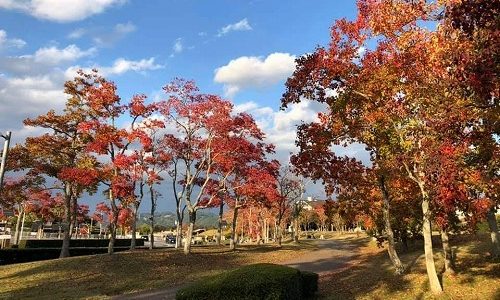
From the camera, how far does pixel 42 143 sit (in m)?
29.0

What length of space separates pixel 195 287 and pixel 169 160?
2603cm

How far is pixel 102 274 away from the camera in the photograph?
2153 centimetres

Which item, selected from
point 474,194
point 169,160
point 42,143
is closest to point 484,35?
point 474,194

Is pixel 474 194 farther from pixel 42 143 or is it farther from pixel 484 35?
pixel 42 143

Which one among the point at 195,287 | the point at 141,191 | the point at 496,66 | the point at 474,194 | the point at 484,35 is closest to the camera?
the point at 496,66

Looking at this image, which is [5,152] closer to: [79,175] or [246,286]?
[79,175]

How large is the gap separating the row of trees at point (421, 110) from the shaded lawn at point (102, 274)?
950 cm

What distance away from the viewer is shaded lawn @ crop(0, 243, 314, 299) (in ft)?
58.3

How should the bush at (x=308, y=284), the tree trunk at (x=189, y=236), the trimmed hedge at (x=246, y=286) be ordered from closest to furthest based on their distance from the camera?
the trimmed hedge at (x=246, y=286), the bush at (x=308, y=284), the tree trunk at (x=189, y=236)

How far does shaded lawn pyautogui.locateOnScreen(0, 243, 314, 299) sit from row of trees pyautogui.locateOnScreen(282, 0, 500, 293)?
950cm

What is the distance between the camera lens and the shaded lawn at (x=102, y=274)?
17.8 meters

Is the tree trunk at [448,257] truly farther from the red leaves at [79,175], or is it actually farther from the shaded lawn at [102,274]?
the red leaves at [79,175]

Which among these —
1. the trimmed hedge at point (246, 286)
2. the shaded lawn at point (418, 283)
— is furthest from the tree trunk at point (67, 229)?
the trimmed hedge at point (246, 286)

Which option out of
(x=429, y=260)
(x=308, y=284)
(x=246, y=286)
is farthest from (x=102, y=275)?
(x=429, y=260)
